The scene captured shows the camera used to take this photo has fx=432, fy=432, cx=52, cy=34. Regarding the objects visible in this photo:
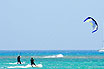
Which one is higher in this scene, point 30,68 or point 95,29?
point 95,29

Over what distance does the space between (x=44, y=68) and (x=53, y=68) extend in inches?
42.8

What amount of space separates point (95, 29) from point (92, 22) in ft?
9.29

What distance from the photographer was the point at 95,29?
43.9 meters

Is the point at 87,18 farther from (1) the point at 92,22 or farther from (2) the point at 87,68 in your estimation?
(2) the point at 87,68

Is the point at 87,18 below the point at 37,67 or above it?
above

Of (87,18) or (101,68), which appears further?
(101,68)

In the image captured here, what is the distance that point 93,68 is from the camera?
51625 mm

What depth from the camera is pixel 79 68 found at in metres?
51.1

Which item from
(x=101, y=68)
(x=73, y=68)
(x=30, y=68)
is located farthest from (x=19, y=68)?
(x=101, y=68)

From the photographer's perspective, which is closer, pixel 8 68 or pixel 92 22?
pixel 92 22

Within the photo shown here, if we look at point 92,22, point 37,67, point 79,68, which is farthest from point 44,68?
point 92,22

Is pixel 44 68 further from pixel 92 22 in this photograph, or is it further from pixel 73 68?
pixel 92 22

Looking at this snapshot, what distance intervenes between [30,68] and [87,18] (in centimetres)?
972

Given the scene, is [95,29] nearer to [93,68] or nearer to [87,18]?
[87,18]
